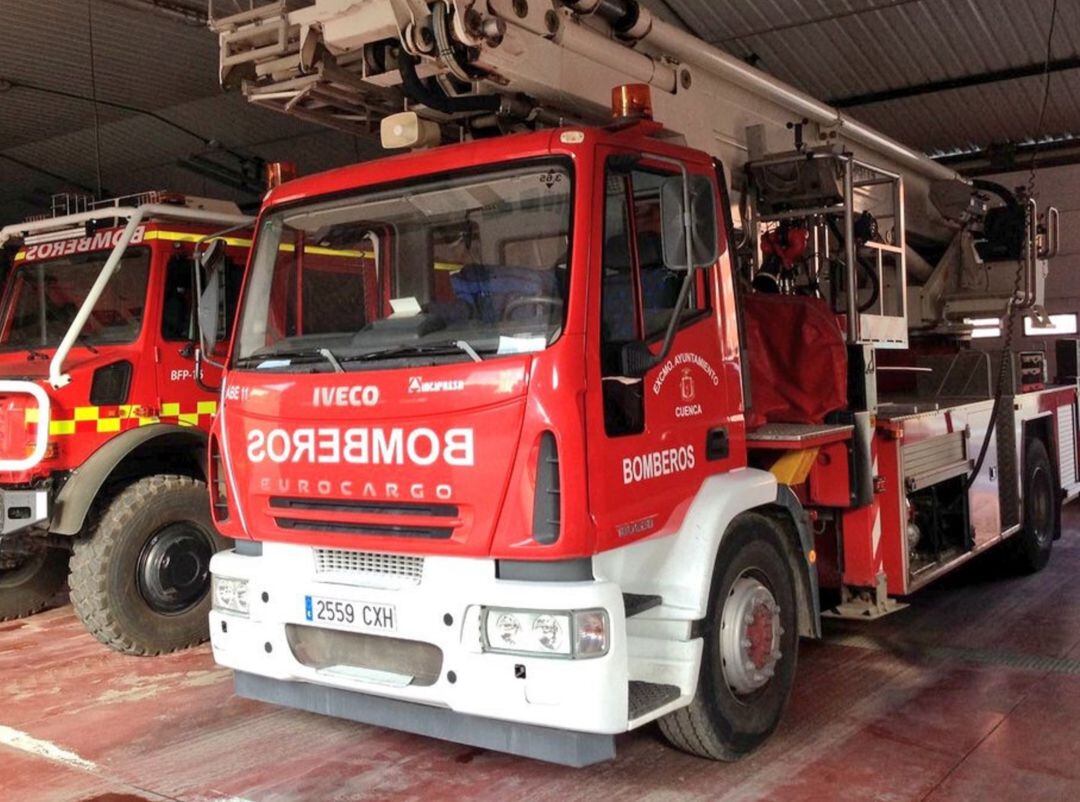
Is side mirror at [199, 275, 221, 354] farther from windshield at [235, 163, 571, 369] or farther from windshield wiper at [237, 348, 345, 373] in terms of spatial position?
windshield wiper at [237, 348, 345, 373]

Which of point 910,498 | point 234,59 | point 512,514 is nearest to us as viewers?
point 512,514

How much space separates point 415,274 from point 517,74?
878 millimetres

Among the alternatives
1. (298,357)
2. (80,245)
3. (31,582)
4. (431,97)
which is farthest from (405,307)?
(31,582)

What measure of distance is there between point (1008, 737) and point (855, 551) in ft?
3.48

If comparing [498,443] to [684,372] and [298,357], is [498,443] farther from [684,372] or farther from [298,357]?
[298,357]

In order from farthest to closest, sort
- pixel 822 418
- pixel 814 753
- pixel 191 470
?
pixel 191 470 → pixel 822 418 → pixel 814 753

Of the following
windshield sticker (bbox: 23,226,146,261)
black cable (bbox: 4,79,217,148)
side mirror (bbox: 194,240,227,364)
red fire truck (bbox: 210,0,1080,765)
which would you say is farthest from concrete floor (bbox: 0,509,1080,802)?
black cable (bbox: 4,79,217,148)

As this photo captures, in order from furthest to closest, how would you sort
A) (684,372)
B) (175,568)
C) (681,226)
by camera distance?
(175,568) → (684,372) → (681,226)

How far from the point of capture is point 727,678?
12.4 feet

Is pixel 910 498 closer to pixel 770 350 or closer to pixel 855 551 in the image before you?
pixel 855 551

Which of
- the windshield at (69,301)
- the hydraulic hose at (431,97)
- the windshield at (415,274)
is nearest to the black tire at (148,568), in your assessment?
the windshield at (69,301)

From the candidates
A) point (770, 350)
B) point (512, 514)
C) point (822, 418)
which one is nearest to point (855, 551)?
point (822, 418)

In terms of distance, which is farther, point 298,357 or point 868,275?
point 868,275

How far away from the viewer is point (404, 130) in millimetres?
3914
